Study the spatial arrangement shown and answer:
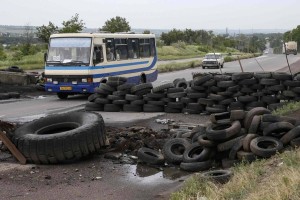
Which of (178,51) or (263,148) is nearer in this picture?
(263,148)

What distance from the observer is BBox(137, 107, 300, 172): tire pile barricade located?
8.16 metres

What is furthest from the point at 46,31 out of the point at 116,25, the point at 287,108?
the point at 287,108

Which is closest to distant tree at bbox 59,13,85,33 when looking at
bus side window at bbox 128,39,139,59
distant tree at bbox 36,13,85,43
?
distant tree at bbox 36,13,85,43

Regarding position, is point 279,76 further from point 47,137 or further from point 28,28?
point 28,28

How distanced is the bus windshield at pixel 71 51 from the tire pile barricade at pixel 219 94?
4764 millimetres

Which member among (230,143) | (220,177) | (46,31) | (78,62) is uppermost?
(46,31)

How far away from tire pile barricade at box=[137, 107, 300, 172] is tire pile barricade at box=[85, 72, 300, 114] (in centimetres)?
490

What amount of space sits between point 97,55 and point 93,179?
12500 millimetres

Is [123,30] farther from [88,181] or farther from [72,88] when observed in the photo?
[88,181]

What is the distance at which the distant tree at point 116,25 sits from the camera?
61612 mm

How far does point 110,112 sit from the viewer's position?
15133 millimetres

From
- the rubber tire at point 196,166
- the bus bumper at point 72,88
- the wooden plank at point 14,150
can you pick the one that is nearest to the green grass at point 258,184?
the rubber tire at point 196,166

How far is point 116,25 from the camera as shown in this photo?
6231 centimetres

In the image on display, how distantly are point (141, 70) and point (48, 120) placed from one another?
14350 mm
